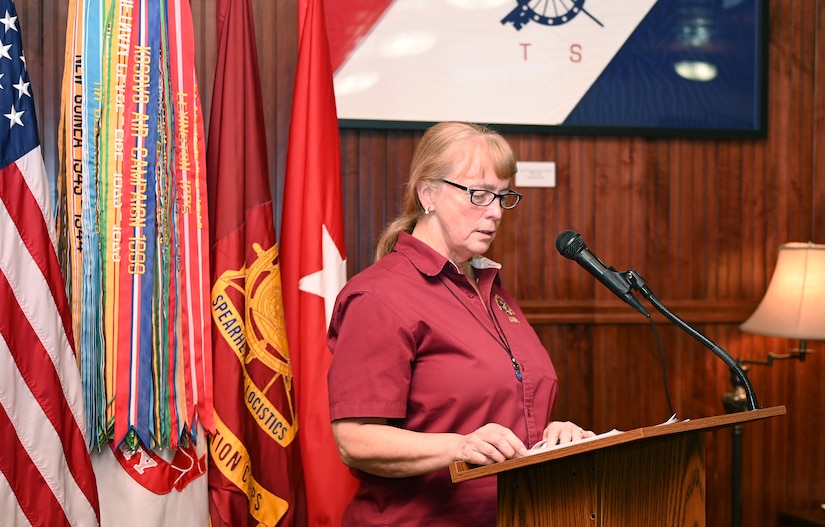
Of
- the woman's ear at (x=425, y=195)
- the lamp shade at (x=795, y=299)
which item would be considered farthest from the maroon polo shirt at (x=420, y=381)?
the lamp shade at (x=795, y=299)

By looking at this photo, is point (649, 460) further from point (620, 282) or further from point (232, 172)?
point (232, 172)

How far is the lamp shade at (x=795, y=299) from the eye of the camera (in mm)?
2807

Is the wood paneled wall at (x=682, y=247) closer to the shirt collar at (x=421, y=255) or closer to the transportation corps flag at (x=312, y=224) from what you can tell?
the transportation corps flag at (x=312, y=224)

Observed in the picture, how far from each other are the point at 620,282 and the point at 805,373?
1.98 m

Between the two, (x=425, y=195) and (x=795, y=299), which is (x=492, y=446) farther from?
(x=795, y=299)

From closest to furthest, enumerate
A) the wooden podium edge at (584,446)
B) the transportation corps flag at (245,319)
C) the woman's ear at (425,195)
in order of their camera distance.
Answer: the wooden podium edge at (584,446) → the woman's ear at (425,195) → the transportation corps flag at (245,319)

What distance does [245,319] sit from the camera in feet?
7.84

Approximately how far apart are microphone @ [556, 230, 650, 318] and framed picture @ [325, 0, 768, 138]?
1308mm

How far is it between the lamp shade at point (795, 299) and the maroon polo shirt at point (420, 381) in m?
1.49

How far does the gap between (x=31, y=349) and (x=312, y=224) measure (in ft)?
2.78

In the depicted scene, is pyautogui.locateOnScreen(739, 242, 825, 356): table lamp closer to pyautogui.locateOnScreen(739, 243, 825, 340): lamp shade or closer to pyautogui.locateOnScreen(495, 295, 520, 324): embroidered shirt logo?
pyautogui.locateOnScreen(739, 243, 825, 340): lamp shade

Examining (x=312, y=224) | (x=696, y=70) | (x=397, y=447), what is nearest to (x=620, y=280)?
(x=397, y=447)

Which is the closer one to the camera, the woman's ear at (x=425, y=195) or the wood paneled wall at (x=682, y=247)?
the woman's ear at (x=425, y=195)

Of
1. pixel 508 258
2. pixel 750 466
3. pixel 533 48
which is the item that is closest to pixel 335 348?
pixel 508 258
